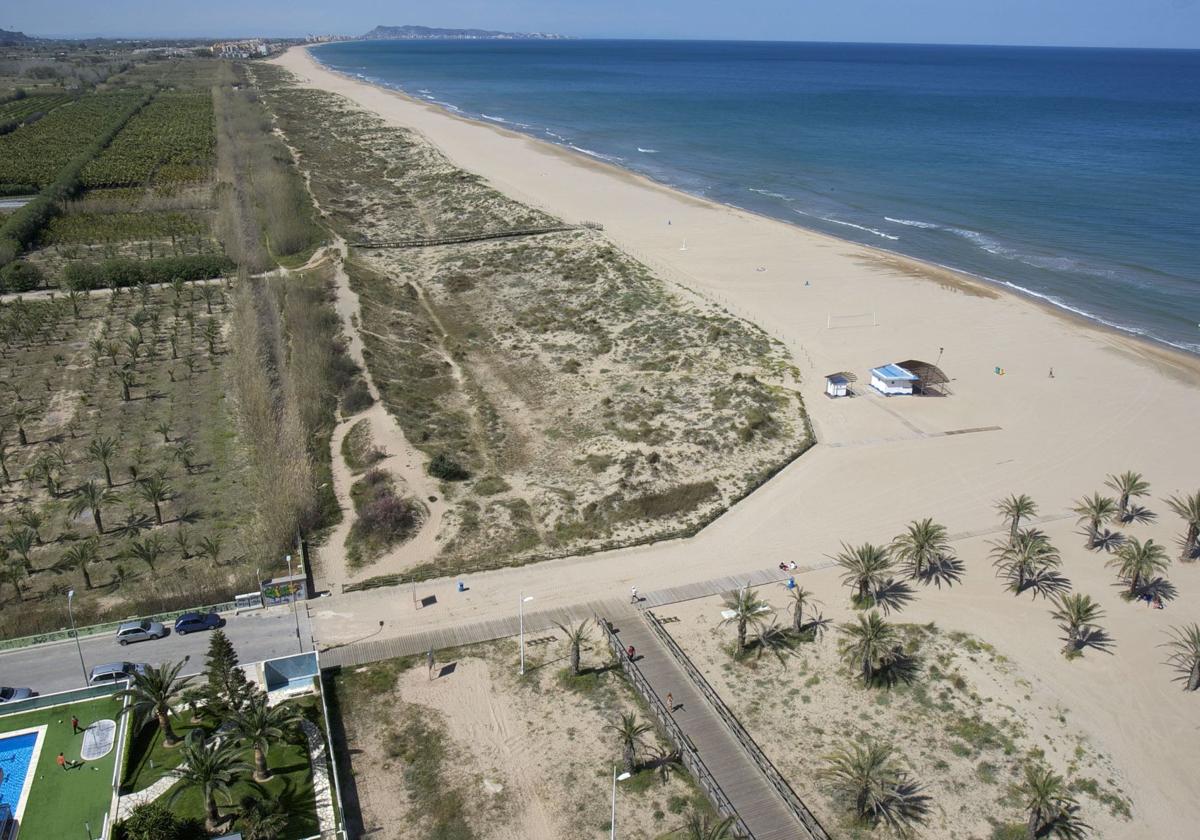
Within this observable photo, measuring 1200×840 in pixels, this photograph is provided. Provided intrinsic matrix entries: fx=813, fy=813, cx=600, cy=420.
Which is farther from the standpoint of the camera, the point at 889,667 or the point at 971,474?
the point at 971,474

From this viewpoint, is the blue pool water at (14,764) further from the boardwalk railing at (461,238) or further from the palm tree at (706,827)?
the boardwalk railing at (461,238)

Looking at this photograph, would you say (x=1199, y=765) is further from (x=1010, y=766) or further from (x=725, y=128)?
(x=725, y=128)

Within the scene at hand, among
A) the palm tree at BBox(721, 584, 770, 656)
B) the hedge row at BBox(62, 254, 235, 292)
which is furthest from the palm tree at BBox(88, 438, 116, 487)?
the palm tree at BBox(721, 584, 770, 656)

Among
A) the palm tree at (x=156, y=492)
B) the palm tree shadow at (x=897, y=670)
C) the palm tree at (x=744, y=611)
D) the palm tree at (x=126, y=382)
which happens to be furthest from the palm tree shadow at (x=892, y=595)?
the palm tree at (x=126, y=382)

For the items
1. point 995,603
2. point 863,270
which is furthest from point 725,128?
point 995,603

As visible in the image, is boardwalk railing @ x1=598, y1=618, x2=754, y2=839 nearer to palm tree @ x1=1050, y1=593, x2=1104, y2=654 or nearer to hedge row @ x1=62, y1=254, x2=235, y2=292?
palm tree @ x1=1050, y1=593, x2=1104, y2=654

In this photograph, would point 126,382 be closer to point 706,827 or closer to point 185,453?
point 185,453
